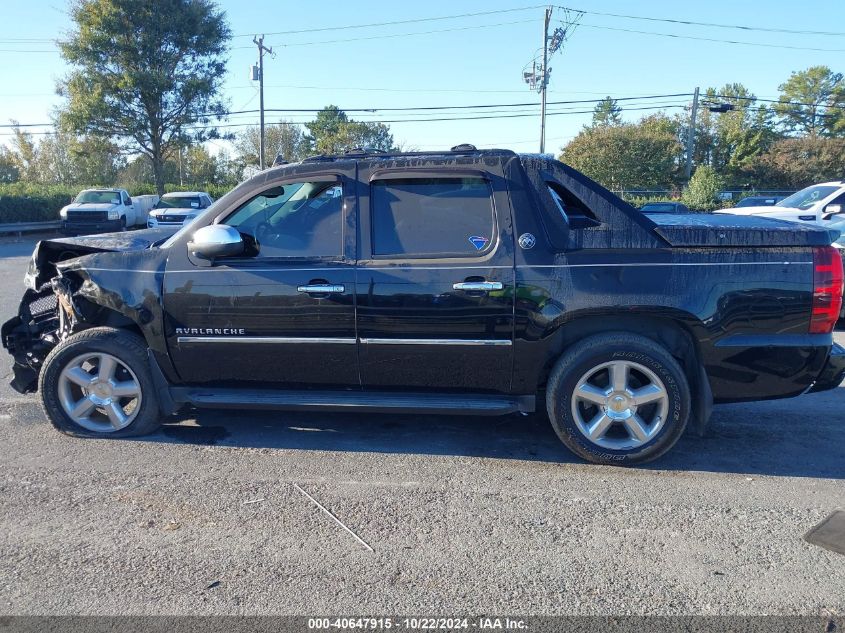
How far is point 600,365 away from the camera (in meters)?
4.18

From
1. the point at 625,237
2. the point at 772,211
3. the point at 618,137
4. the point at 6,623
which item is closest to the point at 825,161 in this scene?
the point at 618,137

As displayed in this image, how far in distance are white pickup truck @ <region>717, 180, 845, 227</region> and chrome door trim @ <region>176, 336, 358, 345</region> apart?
37.5ft

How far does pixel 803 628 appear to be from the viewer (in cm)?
272

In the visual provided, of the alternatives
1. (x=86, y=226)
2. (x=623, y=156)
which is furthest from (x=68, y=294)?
(x=623, y=156)

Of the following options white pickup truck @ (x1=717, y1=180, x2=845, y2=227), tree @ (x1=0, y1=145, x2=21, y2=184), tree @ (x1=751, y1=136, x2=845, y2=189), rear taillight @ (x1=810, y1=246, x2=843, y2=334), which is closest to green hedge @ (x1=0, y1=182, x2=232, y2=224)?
white pickup truck @ (x1=717, y1=180, x2=845, y2=227)

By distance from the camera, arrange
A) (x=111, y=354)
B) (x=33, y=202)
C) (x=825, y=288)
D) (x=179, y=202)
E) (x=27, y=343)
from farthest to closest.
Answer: (x=33, y=202)
(x=179, y=202)
(x=27, y=343)
(x=111, y=354)
(x=825, y=288)

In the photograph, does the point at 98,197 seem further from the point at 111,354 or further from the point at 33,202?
the point at 111,354

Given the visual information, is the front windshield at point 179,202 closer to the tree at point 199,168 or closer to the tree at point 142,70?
the tree at point 142,70

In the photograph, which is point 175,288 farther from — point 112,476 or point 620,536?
point 620,536

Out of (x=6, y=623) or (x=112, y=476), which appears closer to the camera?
(x=6, y=623)

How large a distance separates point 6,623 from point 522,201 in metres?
3.38

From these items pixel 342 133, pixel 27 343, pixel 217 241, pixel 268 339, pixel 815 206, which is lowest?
pixel 27 343

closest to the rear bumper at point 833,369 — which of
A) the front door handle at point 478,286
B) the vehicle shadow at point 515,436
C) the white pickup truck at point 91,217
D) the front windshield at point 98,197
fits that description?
the vehicle shadow at point 515,436

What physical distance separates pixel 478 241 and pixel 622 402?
1.34 m
